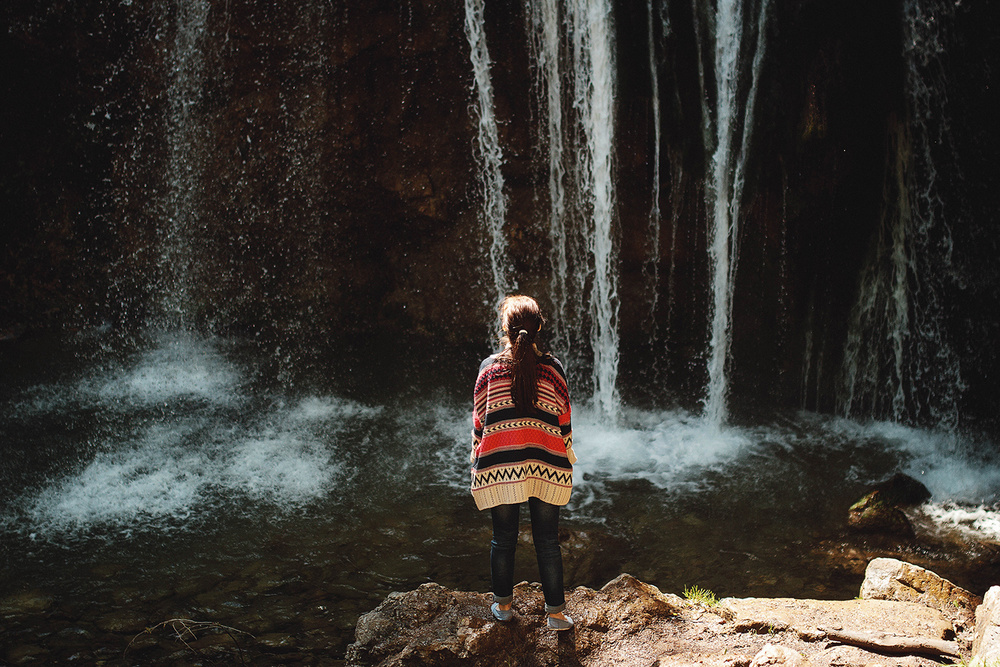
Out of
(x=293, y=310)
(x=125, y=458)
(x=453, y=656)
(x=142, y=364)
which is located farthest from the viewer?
(x=293, y=310)

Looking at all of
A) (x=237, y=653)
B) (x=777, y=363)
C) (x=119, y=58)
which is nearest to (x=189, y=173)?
(x=119, y=58)

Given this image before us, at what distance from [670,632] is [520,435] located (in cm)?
116

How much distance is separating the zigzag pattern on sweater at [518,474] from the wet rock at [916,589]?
196cm

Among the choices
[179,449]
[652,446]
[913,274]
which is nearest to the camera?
[179,449]

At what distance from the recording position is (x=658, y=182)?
23.5ft

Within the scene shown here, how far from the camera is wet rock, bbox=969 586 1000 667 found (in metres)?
2.42

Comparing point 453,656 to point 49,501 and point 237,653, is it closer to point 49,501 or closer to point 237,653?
point 237,653

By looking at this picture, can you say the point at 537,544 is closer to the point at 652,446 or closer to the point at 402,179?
the point at 652,446

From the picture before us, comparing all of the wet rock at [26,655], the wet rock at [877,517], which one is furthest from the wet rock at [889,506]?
the wet rock at [26,655]

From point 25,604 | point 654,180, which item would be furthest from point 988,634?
point 654,180

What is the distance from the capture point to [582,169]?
730cm

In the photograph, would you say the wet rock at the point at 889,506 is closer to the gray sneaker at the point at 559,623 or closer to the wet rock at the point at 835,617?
the wet rock at the point at 835,617

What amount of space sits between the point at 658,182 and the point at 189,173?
18.1 feet

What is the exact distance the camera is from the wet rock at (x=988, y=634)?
7.95ft
